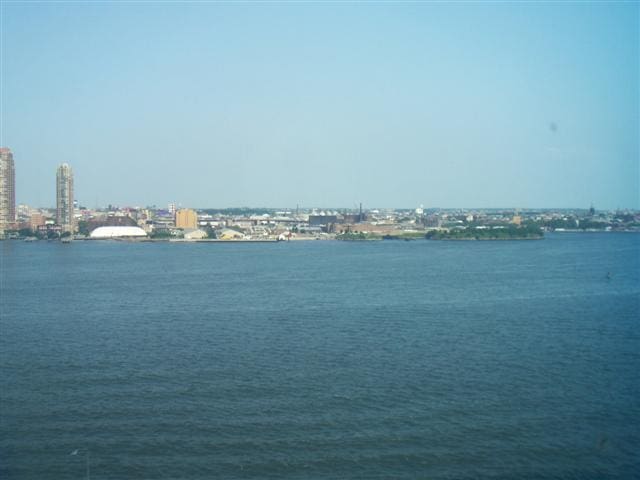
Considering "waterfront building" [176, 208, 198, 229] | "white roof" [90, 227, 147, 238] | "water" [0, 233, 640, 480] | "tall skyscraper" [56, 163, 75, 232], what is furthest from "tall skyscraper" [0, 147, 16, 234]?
"water" [0, 233, 640, 480]

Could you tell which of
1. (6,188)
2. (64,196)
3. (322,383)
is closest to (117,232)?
(64,196)

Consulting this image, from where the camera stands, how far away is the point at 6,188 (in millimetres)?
22859

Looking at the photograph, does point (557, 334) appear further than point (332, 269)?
No

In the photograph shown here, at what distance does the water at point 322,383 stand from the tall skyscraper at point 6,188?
1564 cm

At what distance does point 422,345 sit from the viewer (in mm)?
5035

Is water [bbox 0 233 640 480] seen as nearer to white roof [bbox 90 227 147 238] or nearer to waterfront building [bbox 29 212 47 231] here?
white roof [bbox 90 227 147 238]

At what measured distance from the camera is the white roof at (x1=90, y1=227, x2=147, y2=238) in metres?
21.9

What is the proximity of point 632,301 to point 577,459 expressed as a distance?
461 centimetres

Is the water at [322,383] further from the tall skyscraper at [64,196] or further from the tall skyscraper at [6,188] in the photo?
the tall skyscraper at [64,196]

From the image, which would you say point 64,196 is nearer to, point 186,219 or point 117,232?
point 117,232

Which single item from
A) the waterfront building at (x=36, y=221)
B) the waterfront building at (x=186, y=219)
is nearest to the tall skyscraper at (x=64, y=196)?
the waterfront building at (x=36, y=221)

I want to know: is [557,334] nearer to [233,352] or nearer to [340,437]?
[233,352]

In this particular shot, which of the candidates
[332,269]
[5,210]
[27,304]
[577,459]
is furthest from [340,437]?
[5,210]

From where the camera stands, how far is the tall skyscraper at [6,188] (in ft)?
74.2
